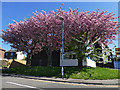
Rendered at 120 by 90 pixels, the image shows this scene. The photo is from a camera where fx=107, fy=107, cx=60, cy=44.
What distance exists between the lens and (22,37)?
2094cm

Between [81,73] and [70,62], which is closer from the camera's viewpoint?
[81,73]

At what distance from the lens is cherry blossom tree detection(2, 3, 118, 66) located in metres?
16.1

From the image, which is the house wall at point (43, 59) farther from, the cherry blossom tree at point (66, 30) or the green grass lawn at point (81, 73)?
the green grass lawn at point (81, 73)

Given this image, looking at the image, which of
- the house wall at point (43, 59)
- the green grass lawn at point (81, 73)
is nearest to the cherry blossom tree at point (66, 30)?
the green grass lawn at point (81, 73)

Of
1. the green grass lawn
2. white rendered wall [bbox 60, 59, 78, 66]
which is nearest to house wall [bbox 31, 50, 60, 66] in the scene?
white rendered wall [bbox 60, 59, 78, 66]

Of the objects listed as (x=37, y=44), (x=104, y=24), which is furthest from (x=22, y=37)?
(x=104, y=24)

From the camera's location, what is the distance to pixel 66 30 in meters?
17.5

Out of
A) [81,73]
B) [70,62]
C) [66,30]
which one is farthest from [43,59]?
[81,73]

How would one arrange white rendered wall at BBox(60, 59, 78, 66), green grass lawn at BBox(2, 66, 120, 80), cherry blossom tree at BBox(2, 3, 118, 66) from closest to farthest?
green grass lawn at BBox(2, 66, 120, 80) < cherry blossom tree at BBox(2, 3, 118, 66) < white rendered wall at BBox(60, 59, 78, 66)

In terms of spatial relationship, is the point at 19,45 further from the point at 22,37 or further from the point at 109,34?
the point at 109,34

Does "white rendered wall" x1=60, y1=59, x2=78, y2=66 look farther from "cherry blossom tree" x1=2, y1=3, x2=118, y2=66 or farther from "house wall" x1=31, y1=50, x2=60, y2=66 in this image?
"cherry blossom tree" x1=2, y1=3, x2=118, y2=66

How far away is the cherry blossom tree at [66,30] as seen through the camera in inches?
633

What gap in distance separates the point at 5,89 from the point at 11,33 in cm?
1679

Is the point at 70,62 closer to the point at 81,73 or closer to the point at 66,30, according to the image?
the point at 66,30
